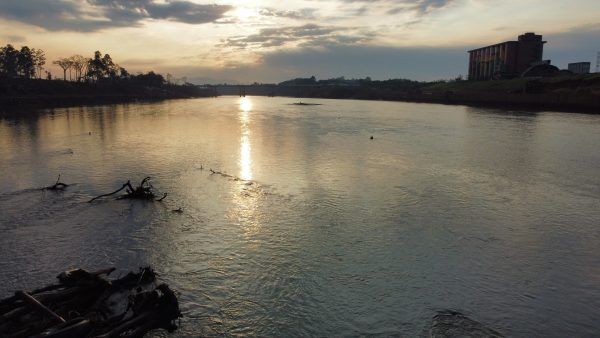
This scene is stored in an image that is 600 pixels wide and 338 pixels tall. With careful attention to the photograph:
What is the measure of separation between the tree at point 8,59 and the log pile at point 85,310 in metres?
161

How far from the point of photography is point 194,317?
11.4 meters

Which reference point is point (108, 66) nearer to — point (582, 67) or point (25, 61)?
Answer: point (25, 61)

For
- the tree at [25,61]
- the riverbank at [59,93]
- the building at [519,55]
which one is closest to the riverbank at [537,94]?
the building at [519,55]

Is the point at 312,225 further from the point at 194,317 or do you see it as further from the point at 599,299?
the point at 599,299

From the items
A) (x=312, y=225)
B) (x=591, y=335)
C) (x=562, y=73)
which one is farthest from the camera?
(x=562, y=73)

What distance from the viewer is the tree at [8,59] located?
13688cm

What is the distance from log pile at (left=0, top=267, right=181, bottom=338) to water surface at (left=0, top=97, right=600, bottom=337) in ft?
3.84

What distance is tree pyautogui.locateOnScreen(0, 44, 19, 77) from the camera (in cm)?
13688

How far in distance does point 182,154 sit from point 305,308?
28927 millimetres

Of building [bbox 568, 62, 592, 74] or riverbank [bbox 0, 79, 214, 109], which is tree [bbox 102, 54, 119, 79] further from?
building [bbox 568, 62, 592, 74]

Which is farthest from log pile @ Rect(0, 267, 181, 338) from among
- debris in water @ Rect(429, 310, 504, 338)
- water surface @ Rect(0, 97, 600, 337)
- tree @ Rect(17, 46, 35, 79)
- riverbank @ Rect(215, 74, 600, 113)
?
tree @ Rect(17, 46, 35, 79)

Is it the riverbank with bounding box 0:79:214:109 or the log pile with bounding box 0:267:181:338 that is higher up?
the riverbank with bounding box 0:79:214:109

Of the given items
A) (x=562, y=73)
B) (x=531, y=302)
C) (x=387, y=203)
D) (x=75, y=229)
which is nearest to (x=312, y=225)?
(x=387, y=203)

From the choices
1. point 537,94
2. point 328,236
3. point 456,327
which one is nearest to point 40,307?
point 456,327
